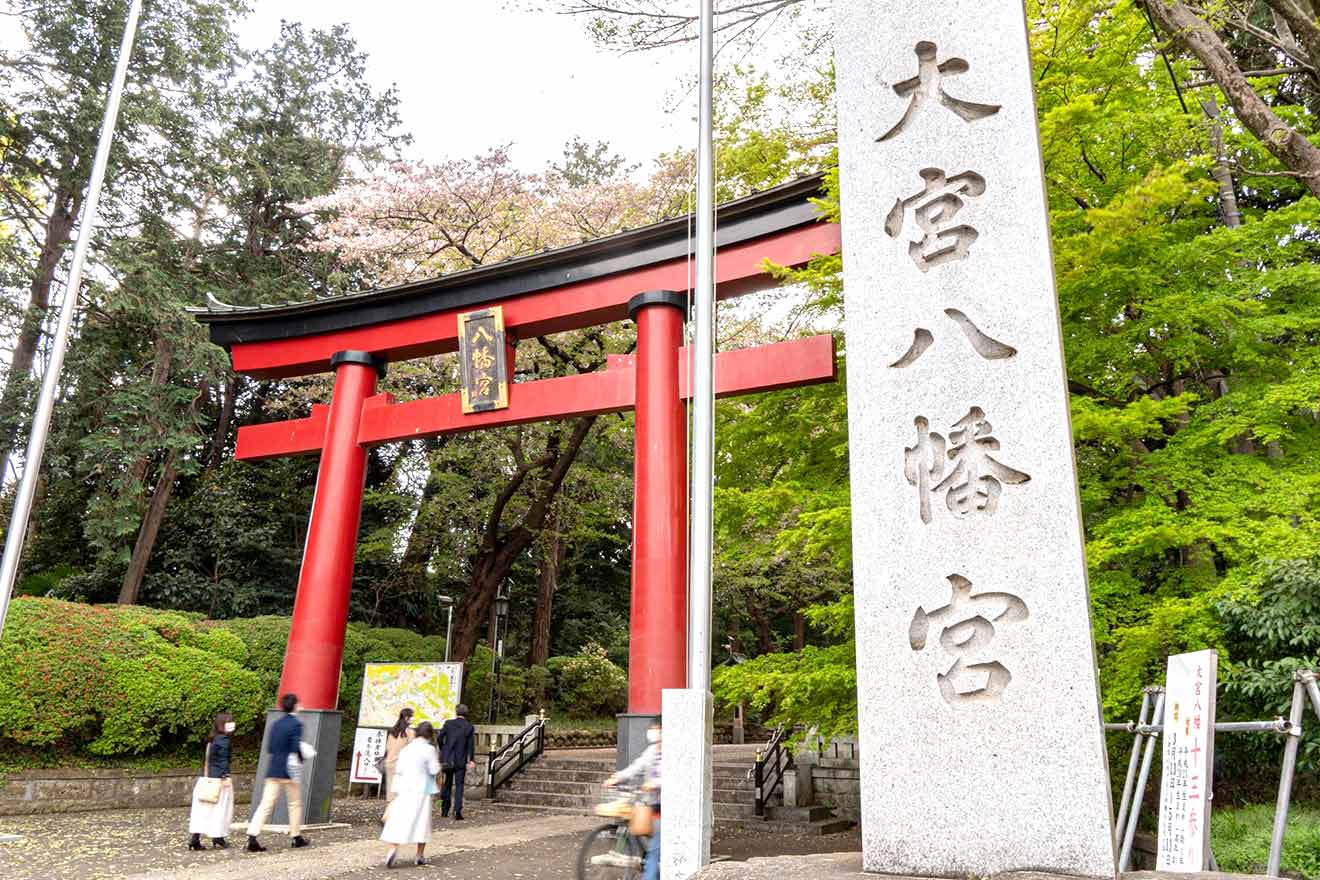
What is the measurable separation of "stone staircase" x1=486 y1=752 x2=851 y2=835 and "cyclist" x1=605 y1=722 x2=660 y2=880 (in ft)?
18.4

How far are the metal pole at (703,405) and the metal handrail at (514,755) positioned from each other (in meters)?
9.28

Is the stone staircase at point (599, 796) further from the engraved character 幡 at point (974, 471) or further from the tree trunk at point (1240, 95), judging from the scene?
Answer: the tree trunk at point (1240, 95)

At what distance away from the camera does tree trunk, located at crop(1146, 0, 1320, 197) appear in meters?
6.49

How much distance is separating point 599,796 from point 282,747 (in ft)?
18.1

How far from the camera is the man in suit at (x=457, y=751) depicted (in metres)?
11.3

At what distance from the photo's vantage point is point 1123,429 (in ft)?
21.1

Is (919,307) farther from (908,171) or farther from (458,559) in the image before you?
(458,559)

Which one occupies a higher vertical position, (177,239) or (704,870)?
(177,239)

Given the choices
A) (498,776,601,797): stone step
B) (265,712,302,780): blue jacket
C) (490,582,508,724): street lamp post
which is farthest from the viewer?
(490,582,508,724): street lamp post

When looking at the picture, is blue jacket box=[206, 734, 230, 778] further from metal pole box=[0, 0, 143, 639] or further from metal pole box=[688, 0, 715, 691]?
metal pole box=[688, 0, 715, 691]

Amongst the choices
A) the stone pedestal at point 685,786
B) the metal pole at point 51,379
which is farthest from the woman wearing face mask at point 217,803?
the stone pedestal at point 685,786

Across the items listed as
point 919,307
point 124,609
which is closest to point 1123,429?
point 919,307

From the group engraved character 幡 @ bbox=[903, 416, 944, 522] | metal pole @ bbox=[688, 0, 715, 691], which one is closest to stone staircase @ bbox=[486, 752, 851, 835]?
metal pole @ bbox=[688, 0, 715, 691]

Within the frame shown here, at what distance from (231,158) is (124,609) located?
37.3ft
